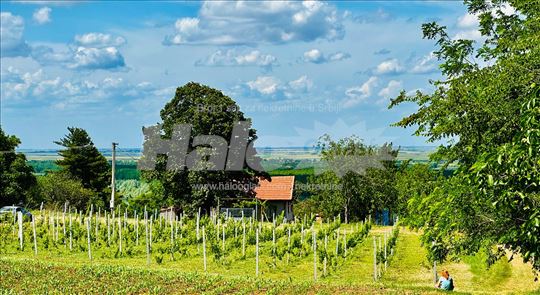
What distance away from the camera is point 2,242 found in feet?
98.5


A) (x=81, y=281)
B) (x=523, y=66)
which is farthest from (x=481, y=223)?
(x=81, y=281)

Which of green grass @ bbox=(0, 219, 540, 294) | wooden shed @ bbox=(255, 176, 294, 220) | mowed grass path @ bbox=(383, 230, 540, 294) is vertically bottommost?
mowed grass path @ bbox=(383, 230, 540, 294)

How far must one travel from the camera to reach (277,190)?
59.4 meters

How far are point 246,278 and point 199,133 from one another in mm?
23554

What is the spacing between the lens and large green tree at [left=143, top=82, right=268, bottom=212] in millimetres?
40031

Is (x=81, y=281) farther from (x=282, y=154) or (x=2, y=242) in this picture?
(x=282, y=154)

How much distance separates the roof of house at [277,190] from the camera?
5819 cm

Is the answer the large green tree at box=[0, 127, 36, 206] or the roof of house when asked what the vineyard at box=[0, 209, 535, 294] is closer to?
the large green tree at box=[0, 127, 36, 206]

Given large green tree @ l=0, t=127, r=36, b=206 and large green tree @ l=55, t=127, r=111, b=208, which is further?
large green tree @ l=55, t=127, r=111, b=208

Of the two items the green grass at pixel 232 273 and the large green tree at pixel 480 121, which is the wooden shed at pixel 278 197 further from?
the large green tree at pixel 480 121

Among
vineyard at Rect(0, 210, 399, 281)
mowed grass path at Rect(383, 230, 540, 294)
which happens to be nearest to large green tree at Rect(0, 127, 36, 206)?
vineyard at Rect(0, 210, 399, 281)

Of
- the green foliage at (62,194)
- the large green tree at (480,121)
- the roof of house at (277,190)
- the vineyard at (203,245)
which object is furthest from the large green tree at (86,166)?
the large green tree at (480,121)

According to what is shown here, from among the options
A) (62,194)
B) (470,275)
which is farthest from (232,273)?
(62,194)

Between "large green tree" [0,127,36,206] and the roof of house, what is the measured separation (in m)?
18.8
